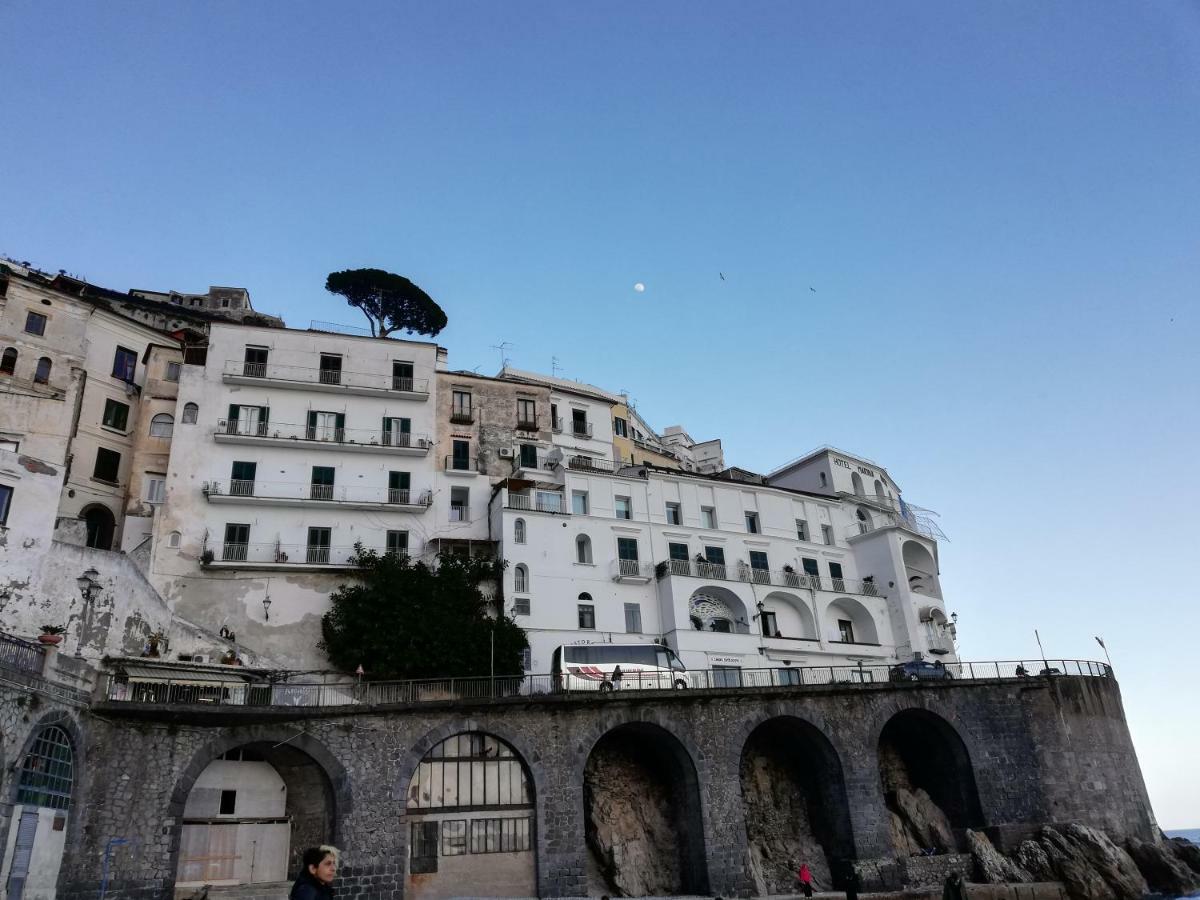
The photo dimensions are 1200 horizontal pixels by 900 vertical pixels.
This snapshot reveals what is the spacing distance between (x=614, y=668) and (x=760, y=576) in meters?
13.1

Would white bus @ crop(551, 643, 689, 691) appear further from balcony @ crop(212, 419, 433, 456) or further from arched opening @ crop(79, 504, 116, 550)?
arched opening @ crop(79, 504, 116, 550)

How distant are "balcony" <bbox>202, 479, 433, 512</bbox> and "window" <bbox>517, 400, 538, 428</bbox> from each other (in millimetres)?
7007

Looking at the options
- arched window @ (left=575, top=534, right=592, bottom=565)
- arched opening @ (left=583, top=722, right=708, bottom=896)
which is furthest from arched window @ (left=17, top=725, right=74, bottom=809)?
arched window @ (left=575, top=534, right=592, bottom=565)

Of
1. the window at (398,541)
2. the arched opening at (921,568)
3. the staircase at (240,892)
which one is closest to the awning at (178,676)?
the staircase at (240,892)

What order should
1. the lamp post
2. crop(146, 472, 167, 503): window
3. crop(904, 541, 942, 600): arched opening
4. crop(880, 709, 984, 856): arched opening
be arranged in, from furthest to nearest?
crop(904, 541, 942, 600): arched opening
crop(146, 472, 167, 503): window
crop(880, 709, 984, 856): arched opening
the lamp post

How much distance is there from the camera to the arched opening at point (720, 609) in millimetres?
41125

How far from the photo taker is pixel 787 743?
35.6 metres

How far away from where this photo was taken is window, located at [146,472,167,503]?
127ft

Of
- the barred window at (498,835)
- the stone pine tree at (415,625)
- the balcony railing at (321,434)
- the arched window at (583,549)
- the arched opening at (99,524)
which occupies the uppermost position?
the balcony railing at (321,434)

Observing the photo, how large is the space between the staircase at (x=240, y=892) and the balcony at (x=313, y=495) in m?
15.5

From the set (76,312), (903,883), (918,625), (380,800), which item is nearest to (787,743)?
(903,883)

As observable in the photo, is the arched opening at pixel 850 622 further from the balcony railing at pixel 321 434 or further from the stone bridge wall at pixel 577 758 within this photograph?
the balcony railing at pixel 321 434

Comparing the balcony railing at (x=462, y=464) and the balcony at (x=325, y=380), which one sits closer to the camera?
the balcony at (x=325, y=380)

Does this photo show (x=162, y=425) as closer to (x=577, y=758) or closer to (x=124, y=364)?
(x=124, y=364)
